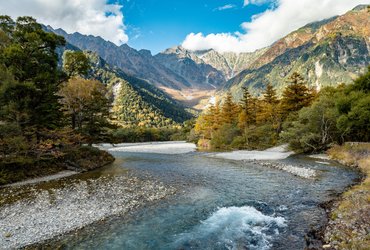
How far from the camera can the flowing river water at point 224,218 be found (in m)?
12.1

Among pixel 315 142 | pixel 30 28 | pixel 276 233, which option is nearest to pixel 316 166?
pixel 315 142

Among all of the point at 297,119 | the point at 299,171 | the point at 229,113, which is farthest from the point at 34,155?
the point at 229,113

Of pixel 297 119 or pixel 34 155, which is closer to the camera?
pixel 34 155

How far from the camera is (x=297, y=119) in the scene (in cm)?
5184

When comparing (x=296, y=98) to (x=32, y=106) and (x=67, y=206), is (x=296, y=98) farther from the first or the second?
(x=67, y=206)

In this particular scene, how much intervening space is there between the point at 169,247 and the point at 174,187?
11.9 m

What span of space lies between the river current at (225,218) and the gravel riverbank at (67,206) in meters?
1.29

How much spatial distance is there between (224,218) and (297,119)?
4262 centimetres

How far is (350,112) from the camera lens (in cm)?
3884

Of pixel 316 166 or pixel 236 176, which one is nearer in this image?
pixel 236 176

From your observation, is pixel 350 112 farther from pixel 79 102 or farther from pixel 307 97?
pixel 79 102

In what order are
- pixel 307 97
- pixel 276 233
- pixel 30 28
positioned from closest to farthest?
pixel 276 233 < pixel 30 28 < pixel 307 97

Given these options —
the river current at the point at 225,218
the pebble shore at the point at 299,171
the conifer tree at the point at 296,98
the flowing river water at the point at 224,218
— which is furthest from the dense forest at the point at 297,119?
the river current at the point at 225,218

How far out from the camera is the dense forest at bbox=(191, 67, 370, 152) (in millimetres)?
40875
